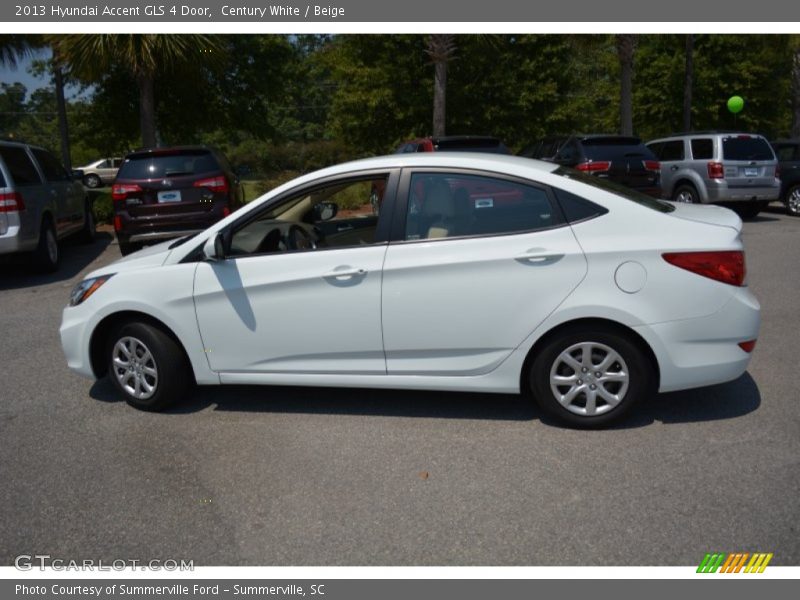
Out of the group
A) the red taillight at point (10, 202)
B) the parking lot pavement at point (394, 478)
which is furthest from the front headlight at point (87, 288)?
the red taillight at point (10, 202)

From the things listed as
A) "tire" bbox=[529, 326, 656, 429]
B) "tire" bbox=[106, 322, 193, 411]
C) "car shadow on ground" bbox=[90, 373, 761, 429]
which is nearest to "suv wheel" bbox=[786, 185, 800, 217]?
"car shadow on ground" bbox=[90, 373, 761, 429]

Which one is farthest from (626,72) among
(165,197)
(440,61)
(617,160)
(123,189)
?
(123,189)

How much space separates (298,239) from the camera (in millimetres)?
5145

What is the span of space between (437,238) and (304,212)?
1.24 meters

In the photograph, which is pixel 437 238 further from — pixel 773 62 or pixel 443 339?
pixel 773 62

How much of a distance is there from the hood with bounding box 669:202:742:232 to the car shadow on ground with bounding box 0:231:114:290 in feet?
28.1

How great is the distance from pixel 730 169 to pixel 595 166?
273 centimetres

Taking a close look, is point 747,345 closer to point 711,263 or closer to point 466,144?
point 711,263

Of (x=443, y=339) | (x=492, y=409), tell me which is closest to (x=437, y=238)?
(x=443, y=339)

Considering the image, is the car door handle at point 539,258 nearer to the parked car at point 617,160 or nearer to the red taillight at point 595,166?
the parked car at point 617,160

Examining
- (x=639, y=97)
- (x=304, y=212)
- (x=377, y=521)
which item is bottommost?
(x=377, y=521)

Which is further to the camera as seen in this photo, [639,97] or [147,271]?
[639,97]

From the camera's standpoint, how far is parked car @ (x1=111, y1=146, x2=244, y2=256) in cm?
1076

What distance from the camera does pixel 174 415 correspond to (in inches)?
203
